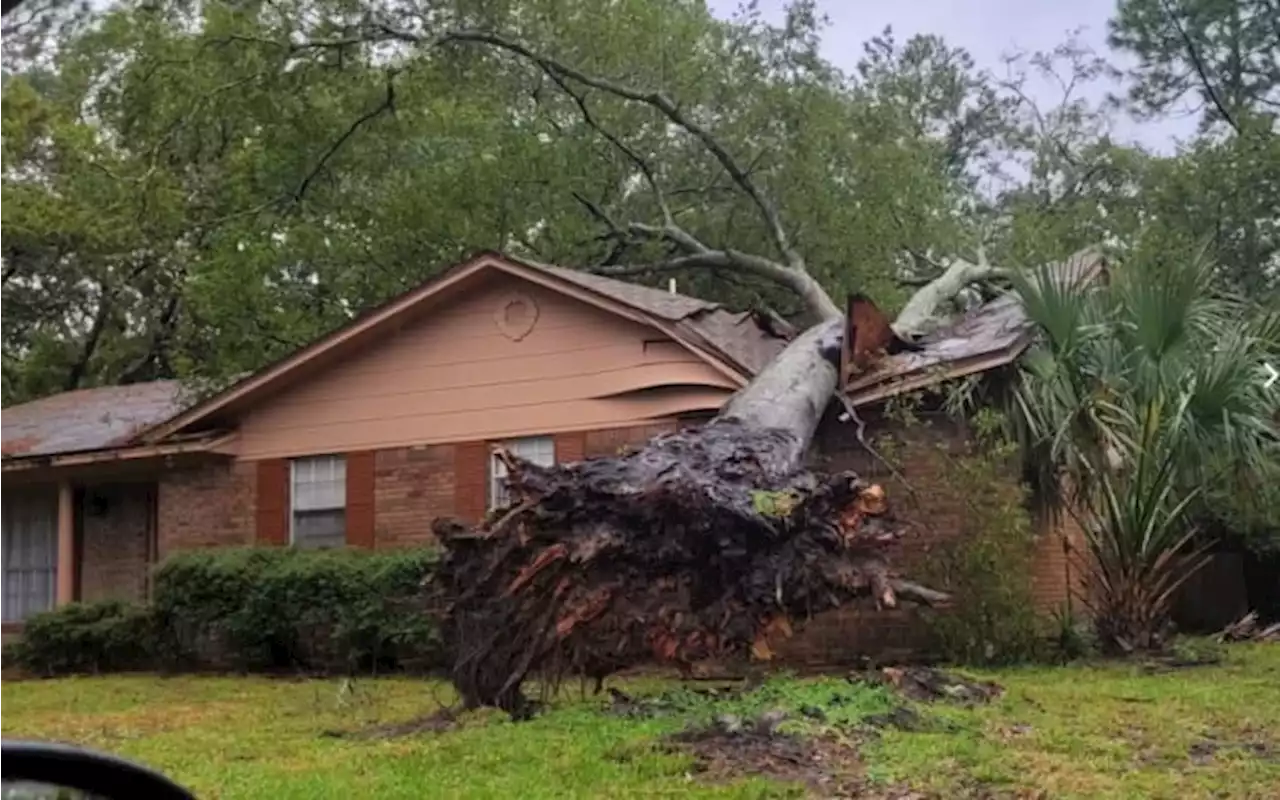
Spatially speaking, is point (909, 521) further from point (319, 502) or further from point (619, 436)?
point (319, 502)

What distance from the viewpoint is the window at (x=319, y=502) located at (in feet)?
56.6

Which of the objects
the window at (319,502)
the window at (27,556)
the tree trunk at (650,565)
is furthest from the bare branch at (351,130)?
the tree trunk at (650,565)

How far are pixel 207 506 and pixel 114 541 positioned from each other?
8.99 feet

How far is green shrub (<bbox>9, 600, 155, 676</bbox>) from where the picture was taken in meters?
16.7

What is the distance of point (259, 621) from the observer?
51.4 ft

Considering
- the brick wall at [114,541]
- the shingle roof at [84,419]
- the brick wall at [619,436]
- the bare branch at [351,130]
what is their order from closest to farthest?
the brick wall at [619,436] < the shingle roof at [84,419] < the brick wall at [114,541] < the bare branch at [351,130]

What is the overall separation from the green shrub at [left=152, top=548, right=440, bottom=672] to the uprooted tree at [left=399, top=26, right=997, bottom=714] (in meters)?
4.71

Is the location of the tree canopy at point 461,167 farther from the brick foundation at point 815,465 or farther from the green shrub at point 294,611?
the green shrub at point 294,611

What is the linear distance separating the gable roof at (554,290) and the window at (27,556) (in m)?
3.06

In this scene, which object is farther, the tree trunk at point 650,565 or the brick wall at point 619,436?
the brick wall at point 619,436

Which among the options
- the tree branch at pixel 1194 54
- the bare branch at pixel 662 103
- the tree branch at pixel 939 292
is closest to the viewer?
the tree branch at pixel 939 292

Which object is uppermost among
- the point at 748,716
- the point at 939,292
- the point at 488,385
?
the point at 939,292

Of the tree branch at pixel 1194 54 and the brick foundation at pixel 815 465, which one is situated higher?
the tree branch at pixel 1194 54

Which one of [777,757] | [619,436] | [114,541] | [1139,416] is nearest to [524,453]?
[619,436]
